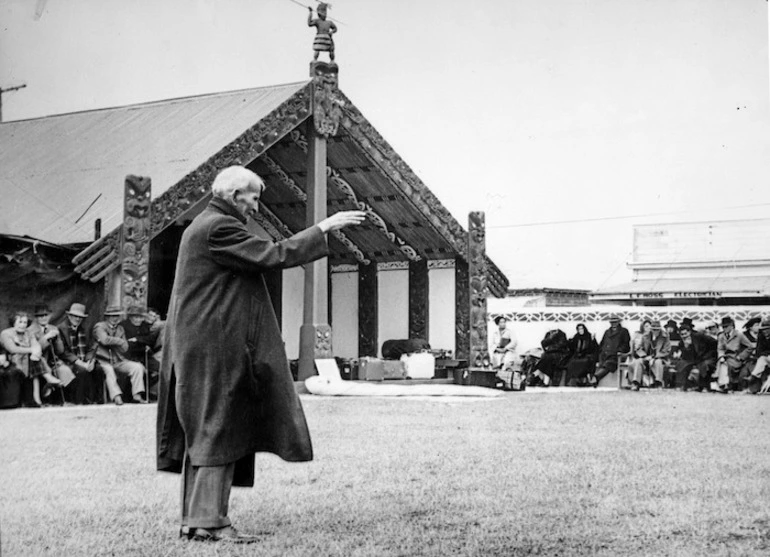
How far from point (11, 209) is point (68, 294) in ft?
6.68

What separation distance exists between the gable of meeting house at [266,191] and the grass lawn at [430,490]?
14.1ft

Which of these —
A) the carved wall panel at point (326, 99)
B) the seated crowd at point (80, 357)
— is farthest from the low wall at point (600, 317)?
the seated crowd at point (80, 357)

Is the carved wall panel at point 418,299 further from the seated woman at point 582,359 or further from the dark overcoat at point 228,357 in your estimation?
the dark overcoat at point 228,357

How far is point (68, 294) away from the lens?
41.8 ft

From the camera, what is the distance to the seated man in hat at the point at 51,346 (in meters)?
11.5

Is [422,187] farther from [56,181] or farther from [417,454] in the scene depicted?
[417,454]

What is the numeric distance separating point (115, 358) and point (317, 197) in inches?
137

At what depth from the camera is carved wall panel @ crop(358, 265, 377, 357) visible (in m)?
16.7

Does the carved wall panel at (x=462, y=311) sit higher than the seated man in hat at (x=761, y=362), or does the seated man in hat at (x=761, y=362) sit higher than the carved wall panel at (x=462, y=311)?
the carved wall panel at (x=462, y=311)

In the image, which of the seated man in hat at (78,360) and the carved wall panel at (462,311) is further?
the carved wall panel at (462,311)

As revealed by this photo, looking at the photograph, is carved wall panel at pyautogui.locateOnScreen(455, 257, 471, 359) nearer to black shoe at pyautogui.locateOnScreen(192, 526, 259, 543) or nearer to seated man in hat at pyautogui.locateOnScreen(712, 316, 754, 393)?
seated man in hat at pyautogui.locateOnScreen(712, 316, 754, 393)

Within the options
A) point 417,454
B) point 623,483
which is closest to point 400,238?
point 417,454

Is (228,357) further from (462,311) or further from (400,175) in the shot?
(462,311)

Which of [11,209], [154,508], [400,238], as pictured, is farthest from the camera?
[400,238]
